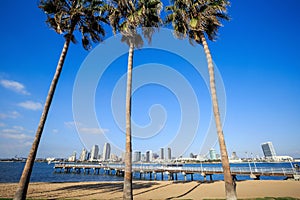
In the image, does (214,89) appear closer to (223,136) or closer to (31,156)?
(223,136)

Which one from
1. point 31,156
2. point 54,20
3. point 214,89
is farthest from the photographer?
point 54,20

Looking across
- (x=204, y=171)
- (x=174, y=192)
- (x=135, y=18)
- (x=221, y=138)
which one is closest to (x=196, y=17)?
(x=135, y=18)

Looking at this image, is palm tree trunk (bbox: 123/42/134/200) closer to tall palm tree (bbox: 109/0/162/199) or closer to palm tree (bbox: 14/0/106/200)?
tall palm tree (bbox: 109/0/162/199)

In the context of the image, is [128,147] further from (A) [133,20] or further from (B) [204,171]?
(B) [204,171]

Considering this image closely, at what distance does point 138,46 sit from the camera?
12320mm

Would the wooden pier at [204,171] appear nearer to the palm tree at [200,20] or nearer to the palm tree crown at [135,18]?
the palm tree at [200,20]

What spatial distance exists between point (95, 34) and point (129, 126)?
7151 mm

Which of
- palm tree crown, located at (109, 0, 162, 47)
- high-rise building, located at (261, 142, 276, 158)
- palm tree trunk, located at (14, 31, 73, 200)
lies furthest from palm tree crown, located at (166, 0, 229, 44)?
high-rise building, located at (261, 142, 276, 158)

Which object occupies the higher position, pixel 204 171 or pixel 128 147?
pixel 128 147

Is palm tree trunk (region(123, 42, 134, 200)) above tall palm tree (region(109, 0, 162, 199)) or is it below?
below

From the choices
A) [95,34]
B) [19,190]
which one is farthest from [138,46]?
[19,190]

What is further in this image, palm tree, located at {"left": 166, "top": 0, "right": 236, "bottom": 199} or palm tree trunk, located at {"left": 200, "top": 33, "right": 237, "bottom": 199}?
palm tree, located at {"left": 166, "top": 0, "right": 236, "bottom": 199}

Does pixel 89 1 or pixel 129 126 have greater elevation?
pixel 89 1

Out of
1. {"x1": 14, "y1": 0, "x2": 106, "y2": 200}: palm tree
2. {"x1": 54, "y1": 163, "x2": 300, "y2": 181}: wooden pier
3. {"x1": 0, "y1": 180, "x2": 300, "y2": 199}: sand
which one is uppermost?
{"x1": 14, "y1": 0, "x2": 106, "y2": 200}: palm tree
